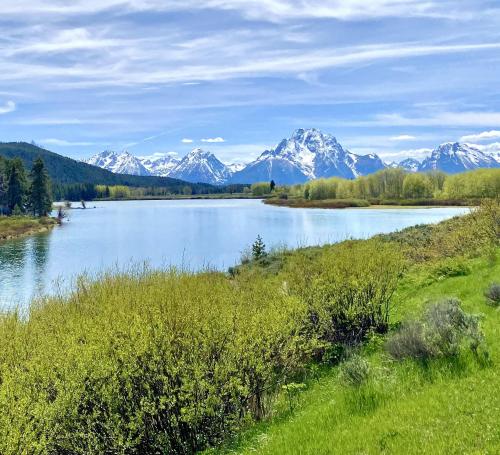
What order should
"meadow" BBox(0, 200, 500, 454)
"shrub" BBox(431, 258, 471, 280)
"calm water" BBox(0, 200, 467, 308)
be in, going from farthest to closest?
"calm water" BBox(0, 200, 467, 308) → "shrub" BBox(431, 258, 471, 280) → "meadow" BBox(0, 200, 500, 454)

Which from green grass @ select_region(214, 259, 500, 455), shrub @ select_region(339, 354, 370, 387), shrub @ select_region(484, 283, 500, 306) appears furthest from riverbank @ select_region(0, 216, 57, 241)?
green grass @ select_region(214, 259, 500, 455)

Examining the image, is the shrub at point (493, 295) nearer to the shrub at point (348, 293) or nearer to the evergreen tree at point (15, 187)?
the shrub at point (348, 293)

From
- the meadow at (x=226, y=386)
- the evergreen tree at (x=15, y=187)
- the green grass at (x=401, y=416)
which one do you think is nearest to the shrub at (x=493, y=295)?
the meadow at (x=226, y=386)

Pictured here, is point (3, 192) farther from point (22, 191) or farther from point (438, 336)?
point (438, 336)

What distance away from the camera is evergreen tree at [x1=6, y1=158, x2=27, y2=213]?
5217 inches

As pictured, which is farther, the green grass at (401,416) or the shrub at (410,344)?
the shrub at (410,344)

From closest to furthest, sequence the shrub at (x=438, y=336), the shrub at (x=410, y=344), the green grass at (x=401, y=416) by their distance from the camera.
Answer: the green grass at (x=401, y=416) → the shrub at (x=438, y=336) → the shrub at (x=410, y=344)

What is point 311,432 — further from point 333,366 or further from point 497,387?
point 333,366

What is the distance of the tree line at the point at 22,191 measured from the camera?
132500 mm

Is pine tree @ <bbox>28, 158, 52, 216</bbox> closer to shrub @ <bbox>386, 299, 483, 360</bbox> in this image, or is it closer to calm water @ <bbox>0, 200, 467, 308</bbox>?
calm water @ <bbox>0, 200, 467, 308</bbox>

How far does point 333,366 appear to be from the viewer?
614 inches

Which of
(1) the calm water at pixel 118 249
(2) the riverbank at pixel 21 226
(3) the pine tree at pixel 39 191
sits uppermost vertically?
(3) the pine tree at pixel 39 191

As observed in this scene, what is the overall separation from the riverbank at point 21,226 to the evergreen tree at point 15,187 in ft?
46.3

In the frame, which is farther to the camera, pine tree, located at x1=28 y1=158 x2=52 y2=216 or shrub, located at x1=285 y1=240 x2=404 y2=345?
pine tree, located at x1=28 y1=158 x2=52 y2=216
